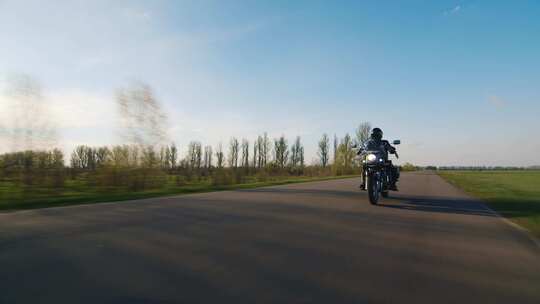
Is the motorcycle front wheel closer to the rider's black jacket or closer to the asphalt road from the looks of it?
→ the rider's black jacket

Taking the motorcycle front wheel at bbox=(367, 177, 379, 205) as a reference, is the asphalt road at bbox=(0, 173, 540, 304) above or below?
below

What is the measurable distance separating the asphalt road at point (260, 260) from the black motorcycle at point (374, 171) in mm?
3050

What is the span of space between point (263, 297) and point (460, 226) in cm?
627

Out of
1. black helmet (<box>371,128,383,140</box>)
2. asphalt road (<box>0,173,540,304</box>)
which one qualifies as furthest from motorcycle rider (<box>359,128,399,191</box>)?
asphalt road (<box>0,173,540,304</box>)

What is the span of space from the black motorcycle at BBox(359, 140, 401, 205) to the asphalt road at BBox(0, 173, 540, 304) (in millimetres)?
3050

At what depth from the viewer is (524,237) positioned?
7.11m

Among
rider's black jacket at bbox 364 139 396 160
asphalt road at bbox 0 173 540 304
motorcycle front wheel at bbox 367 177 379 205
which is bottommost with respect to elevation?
asphalt road at bbox 0 173 540 304

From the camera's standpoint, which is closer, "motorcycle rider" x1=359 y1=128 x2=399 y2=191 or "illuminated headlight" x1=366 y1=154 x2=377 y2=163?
"illuminated headlight" x1=366 y1=154 x2=377 y2=163

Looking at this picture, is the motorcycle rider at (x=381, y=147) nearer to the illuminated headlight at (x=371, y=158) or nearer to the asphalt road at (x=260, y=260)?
the illuminated headlight at (x=371, y=158)

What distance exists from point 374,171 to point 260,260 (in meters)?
7.94

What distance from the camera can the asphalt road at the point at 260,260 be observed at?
366 cm

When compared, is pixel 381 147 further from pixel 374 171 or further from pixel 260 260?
pixel 260 260

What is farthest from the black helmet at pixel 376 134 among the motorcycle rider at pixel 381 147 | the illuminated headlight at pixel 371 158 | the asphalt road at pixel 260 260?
the asphalt road at pixel 260 260

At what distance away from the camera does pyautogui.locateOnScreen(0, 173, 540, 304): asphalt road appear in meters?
3.66
